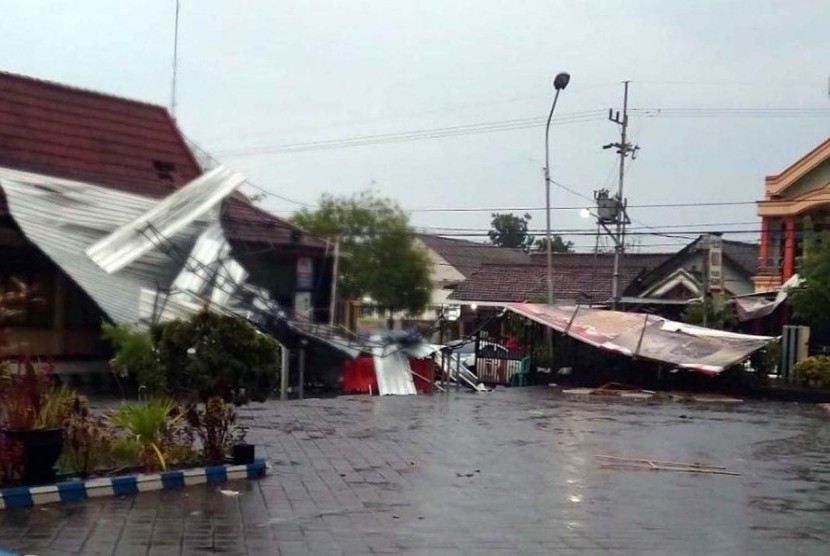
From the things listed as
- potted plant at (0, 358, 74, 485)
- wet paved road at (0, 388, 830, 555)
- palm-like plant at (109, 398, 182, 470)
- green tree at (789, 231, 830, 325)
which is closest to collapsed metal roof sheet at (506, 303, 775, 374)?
green tree at (789, 231, 830, 325)

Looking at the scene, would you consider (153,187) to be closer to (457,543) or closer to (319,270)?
(319,270)

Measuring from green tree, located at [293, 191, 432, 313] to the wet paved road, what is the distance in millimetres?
22423

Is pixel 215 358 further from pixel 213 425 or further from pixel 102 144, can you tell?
pixel 102 144

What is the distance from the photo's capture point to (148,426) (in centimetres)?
990

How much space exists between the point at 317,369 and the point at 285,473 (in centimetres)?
1235

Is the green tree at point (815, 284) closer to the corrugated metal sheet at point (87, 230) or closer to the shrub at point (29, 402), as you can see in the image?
the corrugated metal sheet at point (87, 230)

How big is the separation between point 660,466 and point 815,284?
14839mm

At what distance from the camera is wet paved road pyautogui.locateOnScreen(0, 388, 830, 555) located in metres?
7.83

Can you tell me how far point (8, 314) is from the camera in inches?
361

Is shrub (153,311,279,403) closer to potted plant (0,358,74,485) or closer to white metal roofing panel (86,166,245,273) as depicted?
potted plant (0,358,74,485)

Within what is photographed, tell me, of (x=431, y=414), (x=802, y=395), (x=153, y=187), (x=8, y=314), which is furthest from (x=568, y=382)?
(x=8, y=314)

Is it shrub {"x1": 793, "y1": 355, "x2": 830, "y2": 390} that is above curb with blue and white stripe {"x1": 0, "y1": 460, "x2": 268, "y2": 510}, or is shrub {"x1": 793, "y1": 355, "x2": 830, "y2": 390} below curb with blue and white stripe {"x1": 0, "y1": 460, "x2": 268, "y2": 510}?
above

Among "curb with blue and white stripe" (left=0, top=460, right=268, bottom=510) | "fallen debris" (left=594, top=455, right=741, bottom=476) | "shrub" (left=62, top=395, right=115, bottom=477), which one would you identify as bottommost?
"fallen debris" (left=594, top=455, right=741, bottom=476)

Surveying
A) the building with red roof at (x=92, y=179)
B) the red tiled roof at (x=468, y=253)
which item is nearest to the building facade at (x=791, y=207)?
the building with red roof at (x=92, y=179)
